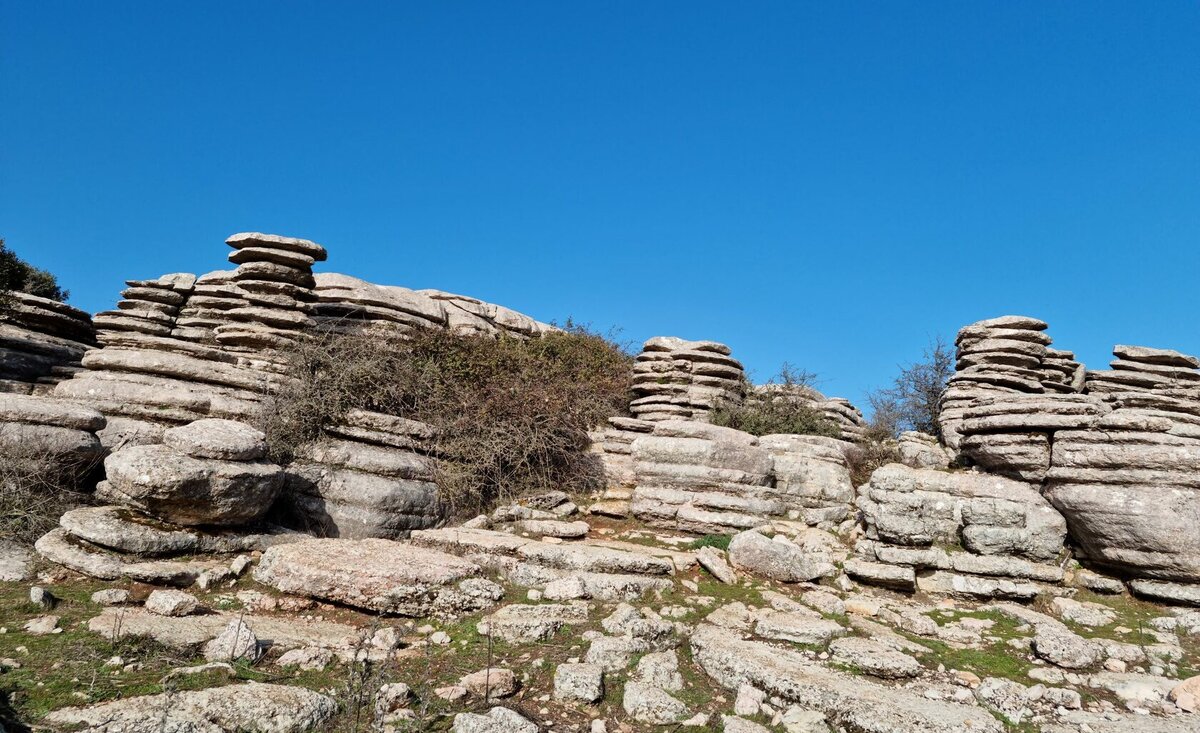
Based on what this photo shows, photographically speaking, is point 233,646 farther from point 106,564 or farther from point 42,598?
point 106,564

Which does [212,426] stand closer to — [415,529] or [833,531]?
[415,529]

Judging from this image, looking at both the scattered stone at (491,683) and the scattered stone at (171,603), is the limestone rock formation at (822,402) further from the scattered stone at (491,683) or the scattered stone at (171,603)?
the scattered stone at (171,603)

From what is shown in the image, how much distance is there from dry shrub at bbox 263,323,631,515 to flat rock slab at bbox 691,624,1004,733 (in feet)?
16.2

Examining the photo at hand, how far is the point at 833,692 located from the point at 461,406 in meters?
7.01

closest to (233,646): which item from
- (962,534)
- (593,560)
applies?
(593,560)

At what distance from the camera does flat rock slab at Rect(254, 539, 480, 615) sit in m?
6.30

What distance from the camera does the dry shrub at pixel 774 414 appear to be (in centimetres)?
1279

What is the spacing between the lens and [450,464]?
32.0 feet

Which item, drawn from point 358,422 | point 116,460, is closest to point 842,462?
point 358,422

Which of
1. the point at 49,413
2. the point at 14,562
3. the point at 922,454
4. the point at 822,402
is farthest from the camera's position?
the point at 822,402

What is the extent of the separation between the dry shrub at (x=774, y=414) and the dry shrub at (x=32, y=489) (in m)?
9.26

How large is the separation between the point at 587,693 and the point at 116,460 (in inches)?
211

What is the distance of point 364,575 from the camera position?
6.40m

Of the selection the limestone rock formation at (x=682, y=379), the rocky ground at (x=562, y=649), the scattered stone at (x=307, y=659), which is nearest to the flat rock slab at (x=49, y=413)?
the rocky ground at (x=562, y=649)
